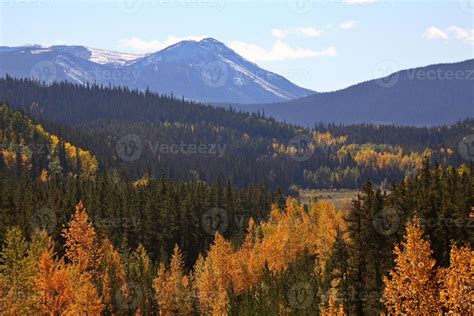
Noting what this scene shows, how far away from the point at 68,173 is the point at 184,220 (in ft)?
316

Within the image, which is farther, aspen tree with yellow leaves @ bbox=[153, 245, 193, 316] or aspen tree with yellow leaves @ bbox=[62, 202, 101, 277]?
aspen tree with yellow leaves @ bbox=[62, 202, 101, 277]

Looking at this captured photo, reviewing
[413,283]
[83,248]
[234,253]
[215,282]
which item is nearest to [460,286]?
[413,283]

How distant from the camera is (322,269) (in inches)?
3268

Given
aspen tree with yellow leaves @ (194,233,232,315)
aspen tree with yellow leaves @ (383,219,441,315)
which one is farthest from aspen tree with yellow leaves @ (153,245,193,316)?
aspen tree with yellow leaves @ (383,219,441,315)

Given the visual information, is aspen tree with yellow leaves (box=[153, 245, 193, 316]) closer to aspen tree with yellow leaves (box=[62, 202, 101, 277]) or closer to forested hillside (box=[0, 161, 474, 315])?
forested hillside (box=[0, 161, 474, 315])

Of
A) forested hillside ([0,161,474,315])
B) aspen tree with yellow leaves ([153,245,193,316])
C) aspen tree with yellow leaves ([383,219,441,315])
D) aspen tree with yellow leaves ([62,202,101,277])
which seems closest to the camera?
aspen tree with yellow leaves ([383,219,441,315])

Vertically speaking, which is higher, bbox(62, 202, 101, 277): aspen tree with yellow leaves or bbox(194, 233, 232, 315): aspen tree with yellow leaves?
bbox(62, 202, 101, 277): aspen tree with yellow leaves

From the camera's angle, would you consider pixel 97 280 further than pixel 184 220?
No

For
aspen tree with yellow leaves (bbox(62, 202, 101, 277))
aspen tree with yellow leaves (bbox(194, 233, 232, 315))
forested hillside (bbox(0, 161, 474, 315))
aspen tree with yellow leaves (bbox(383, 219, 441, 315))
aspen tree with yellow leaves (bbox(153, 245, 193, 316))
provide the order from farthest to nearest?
aspen tree with yellow leaves (bbox(62, 202, 101, 277))
aspen tree with yellow leaves (bbox(194, 233, 232, 315))
aspen tree with yellow leaves (bbox(153, 245, 193, 316))
forested hillside (bbox(0, 161, 474, 315))
aspen tree with yellow leaves (bbox(383, 219, 441, 315))

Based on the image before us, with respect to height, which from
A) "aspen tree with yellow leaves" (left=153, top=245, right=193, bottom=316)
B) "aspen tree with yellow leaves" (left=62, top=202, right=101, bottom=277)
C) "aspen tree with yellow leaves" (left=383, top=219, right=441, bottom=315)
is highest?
"aspen tree with yellow leaves" (left=383, top=219, right=441, bottom=315)

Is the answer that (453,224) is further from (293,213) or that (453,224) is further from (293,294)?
(293,213)

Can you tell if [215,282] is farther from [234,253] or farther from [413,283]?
[413,283]

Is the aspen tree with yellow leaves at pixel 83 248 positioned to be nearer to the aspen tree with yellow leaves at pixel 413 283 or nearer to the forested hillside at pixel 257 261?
the forested hillside at pixel 257 261

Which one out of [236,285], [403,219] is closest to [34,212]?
[236,285]
